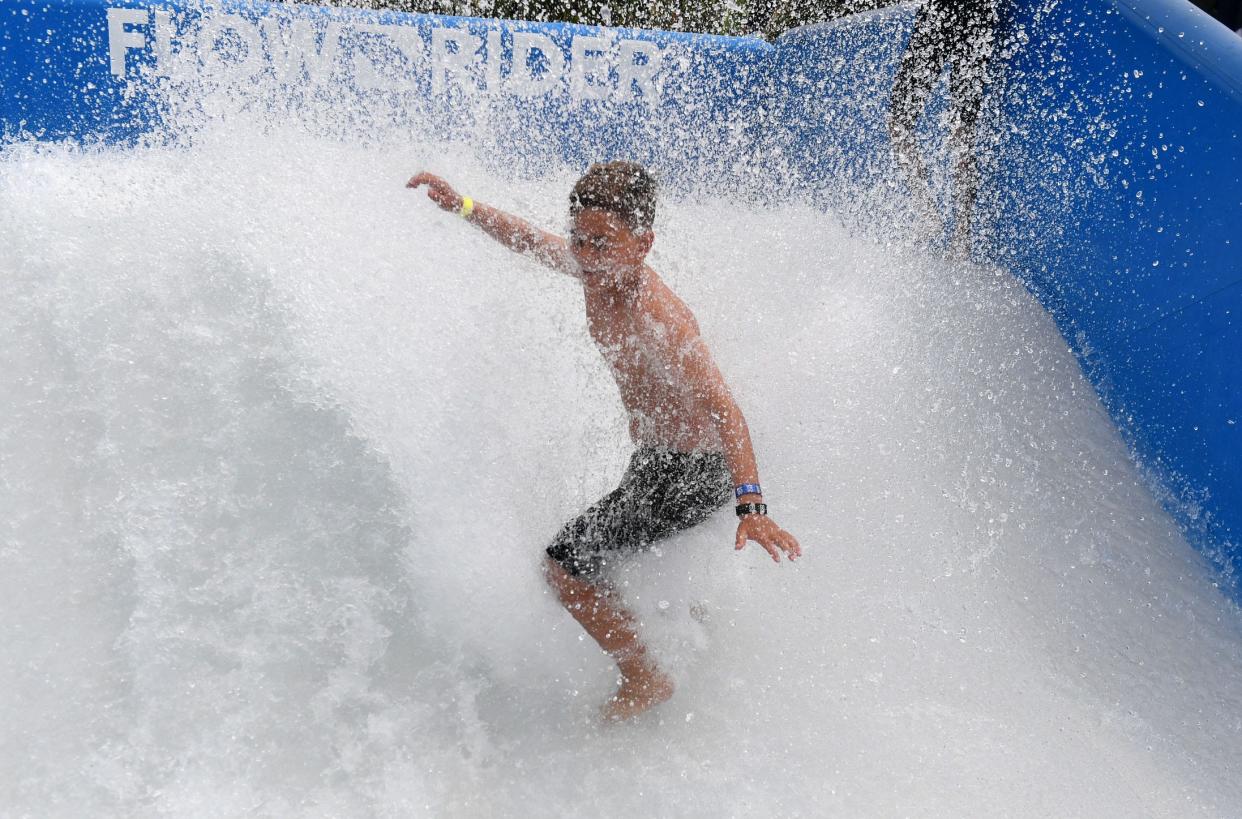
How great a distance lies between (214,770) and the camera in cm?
222

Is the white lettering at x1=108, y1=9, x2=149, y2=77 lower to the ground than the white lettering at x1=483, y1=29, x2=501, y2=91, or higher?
lower

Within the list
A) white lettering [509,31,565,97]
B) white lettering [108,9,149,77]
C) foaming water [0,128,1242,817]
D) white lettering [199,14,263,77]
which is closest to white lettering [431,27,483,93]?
white lettering [509,31,565,97]

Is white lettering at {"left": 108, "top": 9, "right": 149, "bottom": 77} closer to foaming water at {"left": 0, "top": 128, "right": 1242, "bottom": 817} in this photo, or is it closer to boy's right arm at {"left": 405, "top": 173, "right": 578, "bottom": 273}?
foaming water at {"left": 0, "top": 128, "right": 1242, "bottom": 817}

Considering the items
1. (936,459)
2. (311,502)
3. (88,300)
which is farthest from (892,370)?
(88,300)

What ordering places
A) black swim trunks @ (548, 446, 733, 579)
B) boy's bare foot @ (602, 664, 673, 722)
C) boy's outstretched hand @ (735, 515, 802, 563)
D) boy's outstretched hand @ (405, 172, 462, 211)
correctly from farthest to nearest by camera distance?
boy's outstretched hand @ (405, 172, 462, 211)
boy's bare foot @ (602, 664, 673, 722)
black swim trunks @ (548, 446, 733, 579)
boy's outstretched hand @ (735, 515, 802, 563)

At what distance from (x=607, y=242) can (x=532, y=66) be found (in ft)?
7.68

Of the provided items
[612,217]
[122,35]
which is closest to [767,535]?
[612,217]

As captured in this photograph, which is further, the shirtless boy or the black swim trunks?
the black swim trunks

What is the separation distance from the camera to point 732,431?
7.02 feet

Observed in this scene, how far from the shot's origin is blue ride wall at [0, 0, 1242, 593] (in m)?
3.02

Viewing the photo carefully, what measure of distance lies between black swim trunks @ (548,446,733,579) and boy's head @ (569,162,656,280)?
497 millimetres

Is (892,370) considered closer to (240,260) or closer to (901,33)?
(901,33)

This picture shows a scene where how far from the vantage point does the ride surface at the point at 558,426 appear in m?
2.39

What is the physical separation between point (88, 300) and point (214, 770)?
1662 mm
